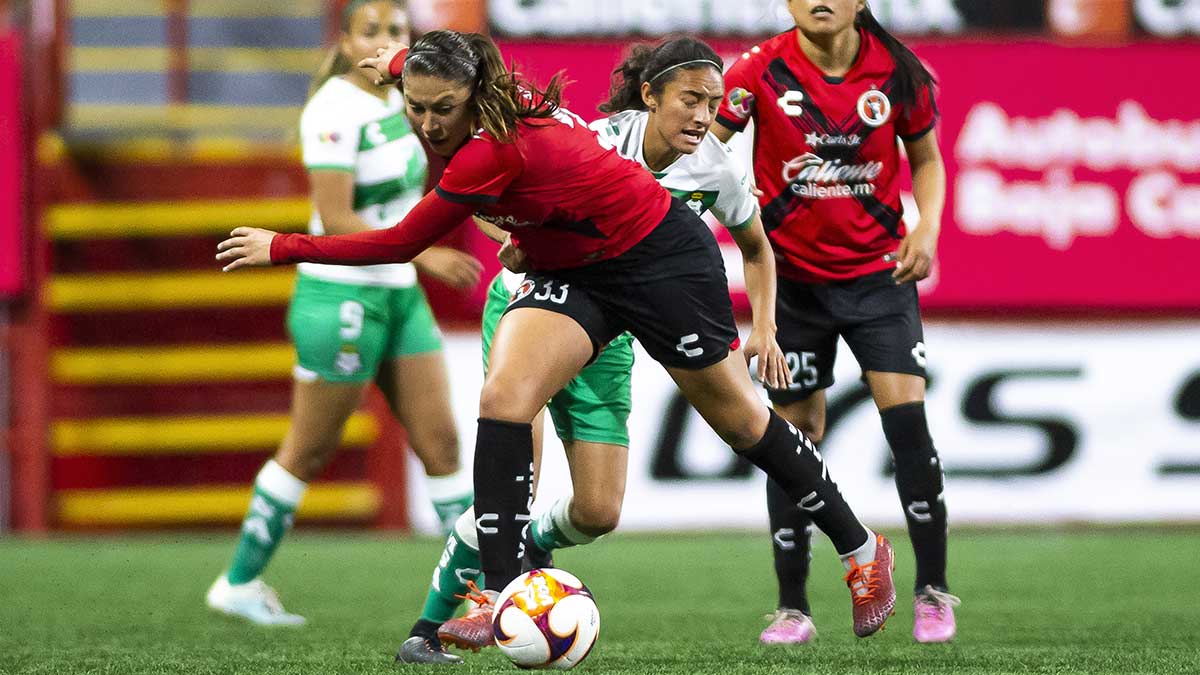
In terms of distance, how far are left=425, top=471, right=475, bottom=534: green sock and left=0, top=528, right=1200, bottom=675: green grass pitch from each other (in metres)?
0.38

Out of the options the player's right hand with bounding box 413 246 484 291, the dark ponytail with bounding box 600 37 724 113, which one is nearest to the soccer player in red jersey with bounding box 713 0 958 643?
the dark ponytail with bounding box 600 37 724 113

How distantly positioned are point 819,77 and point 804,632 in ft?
5.17

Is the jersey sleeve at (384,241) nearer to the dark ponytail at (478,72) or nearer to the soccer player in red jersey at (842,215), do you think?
the dark ponytail at (478,72)

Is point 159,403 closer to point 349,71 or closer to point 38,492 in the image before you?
point 38,492

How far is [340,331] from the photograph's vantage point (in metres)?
5.36

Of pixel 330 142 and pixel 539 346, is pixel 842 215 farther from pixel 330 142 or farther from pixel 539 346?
pixel 330 142

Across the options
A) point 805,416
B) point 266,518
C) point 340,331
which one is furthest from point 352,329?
point 805,416

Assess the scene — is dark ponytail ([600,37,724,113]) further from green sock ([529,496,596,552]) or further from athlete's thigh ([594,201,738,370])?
green sock ([529,496,596,552])

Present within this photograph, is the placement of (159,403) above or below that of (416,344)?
below

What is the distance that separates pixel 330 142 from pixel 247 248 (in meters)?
1.58

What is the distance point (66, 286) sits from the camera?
959 cm

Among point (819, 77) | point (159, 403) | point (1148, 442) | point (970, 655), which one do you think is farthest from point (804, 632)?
point (159, 403)

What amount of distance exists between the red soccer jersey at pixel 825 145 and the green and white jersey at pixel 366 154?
1.19 metres

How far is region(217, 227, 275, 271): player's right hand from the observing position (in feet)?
12.4
